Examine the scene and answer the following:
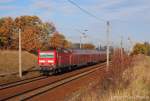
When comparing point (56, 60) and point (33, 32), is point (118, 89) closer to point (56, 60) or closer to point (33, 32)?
point (56, 60)

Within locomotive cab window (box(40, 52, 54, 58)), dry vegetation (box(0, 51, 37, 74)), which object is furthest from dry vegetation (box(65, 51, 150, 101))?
dry vegetation (box(0, 51, 37, 74))

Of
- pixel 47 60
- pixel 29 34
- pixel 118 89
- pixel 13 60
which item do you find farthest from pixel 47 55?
pixel 29 34

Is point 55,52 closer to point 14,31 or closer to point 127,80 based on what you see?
point 127,80

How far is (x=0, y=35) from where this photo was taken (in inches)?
3145

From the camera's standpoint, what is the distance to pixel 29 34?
7712cm

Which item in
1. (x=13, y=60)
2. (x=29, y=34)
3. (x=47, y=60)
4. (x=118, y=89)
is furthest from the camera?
(x=29, y=34)

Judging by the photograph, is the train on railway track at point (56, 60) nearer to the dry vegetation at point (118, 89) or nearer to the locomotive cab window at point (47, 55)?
the locomotive cab window at point (47, 55)

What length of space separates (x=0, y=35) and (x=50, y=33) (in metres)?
14.2

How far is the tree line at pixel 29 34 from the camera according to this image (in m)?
77.5

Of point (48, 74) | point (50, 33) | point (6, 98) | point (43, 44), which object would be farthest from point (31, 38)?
point (6, 98)

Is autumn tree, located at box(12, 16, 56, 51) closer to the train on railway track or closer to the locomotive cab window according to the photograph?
the train on railway track

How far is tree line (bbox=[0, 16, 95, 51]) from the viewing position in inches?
3051

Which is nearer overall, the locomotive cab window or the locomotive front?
the locomotive front

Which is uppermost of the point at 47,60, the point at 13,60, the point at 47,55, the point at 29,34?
the point at 29,34
